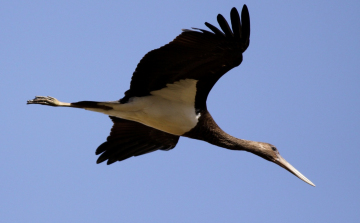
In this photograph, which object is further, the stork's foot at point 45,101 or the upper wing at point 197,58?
the stork's foot at point 45,101

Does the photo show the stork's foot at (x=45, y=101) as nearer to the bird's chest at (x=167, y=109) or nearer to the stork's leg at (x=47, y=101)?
the stork's leg at (x=47, y=101)

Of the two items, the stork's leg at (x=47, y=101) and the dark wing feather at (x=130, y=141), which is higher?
the stork's leg at (x=47, y=101)

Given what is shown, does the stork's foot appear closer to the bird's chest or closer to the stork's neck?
the bird's chest

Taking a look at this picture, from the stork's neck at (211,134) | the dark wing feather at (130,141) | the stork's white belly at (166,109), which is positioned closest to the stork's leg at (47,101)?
the stork's white belly at (166,109)

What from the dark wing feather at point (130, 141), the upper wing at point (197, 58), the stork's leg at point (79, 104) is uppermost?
the upper wing at point (197, 58)

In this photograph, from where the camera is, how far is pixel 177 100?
9.93 meters

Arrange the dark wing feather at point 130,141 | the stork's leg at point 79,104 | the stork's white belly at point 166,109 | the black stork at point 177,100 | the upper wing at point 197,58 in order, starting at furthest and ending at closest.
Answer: the dark wing feather at point 130,141
the stork's white belly at point 166,109
the stork's leg at point 79,104
the black stork at point 177,100
the upper wing at point 197,58

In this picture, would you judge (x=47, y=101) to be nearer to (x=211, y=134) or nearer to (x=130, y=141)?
(x=130, y=141)

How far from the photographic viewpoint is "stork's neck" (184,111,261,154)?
994 cm

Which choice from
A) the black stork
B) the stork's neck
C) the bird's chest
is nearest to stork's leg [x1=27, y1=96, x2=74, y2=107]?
the black stork

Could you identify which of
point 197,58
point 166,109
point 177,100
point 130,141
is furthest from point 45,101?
point 197,58

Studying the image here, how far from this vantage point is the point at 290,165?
1064 cm

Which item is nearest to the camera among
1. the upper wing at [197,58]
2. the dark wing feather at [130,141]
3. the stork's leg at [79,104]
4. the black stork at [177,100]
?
the upper wing at [197,58]

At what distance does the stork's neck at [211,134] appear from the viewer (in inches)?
391
